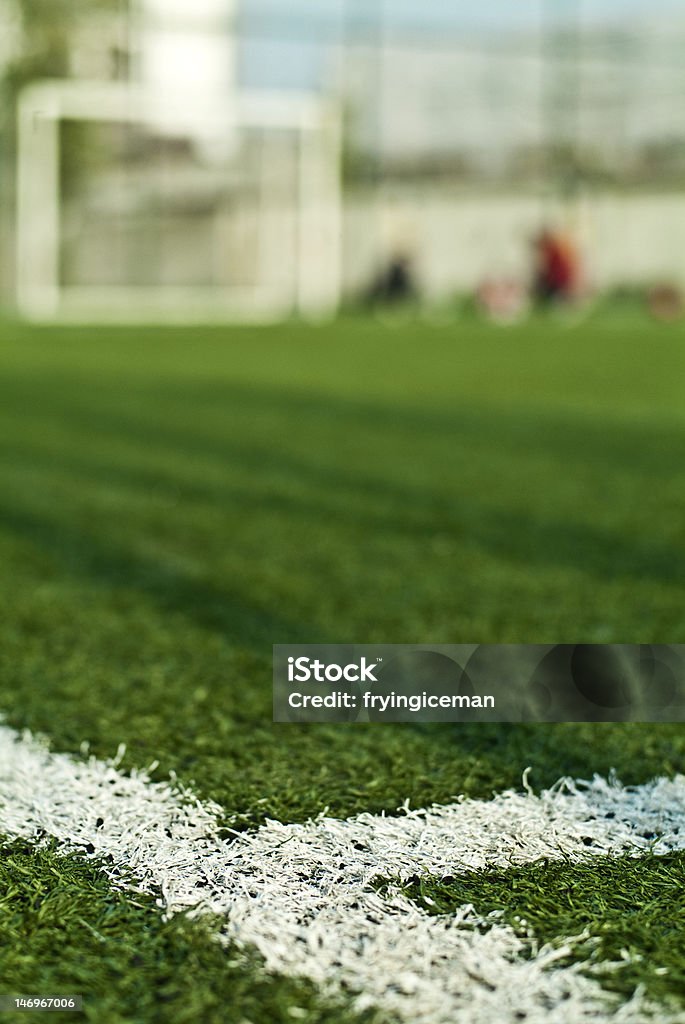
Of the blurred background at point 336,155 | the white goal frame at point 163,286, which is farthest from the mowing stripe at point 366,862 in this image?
the blurred background at point 336,155

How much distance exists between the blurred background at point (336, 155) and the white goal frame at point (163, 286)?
30 mm

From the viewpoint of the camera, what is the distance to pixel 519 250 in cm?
1795

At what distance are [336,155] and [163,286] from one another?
280cm

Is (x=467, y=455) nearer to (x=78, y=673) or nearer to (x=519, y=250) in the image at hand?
(x=78, y=673)

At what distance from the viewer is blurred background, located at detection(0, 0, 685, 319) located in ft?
51.8

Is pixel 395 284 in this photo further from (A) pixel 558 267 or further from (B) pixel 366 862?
(B) pixel 366 862

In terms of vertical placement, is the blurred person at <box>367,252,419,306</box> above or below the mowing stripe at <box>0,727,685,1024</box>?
below

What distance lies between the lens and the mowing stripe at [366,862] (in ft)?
2.83

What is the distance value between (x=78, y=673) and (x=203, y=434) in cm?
291

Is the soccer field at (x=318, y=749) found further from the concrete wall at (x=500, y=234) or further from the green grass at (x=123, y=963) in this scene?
the concrete wall at (x=500, y=234)

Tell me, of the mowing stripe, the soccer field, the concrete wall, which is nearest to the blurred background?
the concrete wall

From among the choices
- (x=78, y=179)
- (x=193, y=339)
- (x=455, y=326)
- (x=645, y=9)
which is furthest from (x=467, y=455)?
(x=645, y=9)

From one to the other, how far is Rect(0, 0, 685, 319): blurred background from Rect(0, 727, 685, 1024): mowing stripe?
14085 millimetres

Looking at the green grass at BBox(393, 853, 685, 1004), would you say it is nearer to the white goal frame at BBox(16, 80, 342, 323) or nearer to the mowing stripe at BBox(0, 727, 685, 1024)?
the mowing stripe at BBox(0, 727, 685, 1024)
